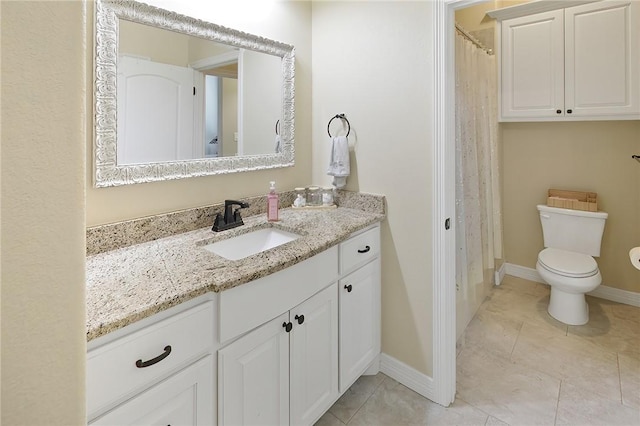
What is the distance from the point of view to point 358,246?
179 centimetres

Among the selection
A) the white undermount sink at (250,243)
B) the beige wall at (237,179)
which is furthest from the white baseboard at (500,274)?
the white undermount sink at (250,243)

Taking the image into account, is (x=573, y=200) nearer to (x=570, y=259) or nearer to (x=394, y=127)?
(x=570, y=259)

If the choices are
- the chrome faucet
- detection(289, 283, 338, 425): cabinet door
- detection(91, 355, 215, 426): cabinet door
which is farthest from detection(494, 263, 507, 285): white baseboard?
detection(91, 355, 215, 426): cabinet door

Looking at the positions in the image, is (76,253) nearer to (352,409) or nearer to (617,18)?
(352,409)

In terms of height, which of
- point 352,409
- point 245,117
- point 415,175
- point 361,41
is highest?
point 361,41

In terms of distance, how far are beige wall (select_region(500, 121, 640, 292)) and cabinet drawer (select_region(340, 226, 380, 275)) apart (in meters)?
2.04

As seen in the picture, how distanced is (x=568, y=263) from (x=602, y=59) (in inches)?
57.9

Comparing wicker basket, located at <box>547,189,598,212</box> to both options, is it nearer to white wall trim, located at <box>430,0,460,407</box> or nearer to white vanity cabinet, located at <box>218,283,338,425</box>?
white wall trim, located at <box>430,0,460,407</box>

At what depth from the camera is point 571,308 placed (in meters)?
2.59

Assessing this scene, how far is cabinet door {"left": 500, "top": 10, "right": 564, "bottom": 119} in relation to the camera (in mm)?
2775

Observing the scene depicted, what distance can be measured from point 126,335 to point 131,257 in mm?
464

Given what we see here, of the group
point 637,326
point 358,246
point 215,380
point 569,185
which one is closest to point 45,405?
point 215,380

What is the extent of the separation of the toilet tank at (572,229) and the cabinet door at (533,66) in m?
0.79

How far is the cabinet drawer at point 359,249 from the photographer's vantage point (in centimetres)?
168
